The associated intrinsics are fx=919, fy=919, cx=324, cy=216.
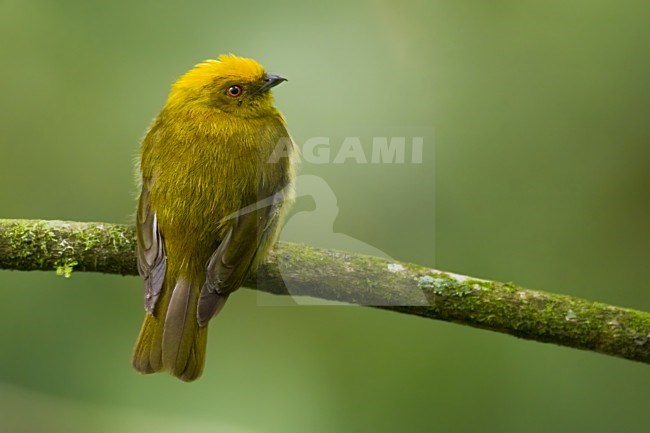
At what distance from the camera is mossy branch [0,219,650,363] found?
3.35 m

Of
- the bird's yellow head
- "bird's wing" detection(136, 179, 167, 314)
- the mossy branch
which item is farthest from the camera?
the bird's yellow head

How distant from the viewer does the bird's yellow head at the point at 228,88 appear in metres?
3.96

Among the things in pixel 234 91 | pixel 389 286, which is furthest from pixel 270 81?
pixel 389 286

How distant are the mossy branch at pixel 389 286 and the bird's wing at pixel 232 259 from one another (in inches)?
5.9

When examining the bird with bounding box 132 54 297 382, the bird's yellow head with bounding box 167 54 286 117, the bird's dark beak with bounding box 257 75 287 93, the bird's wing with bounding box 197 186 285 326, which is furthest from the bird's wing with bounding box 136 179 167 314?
the bird's dark beak with bounding box 257 75 287 93

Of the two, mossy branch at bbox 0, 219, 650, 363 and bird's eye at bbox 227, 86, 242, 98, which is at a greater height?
bird's eye at bbox 227, 86, 242, 98

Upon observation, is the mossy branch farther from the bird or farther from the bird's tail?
the bird's tail

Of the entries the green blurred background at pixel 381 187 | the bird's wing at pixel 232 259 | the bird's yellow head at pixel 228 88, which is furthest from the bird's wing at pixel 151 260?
the bird's yellow head at pixel 228 88

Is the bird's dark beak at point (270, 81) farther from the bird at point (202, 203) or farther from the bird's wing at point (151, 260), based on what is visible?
the bird's wing at point (151, 260)

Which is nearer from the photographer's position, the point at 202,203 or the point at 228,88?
the point at 202,203

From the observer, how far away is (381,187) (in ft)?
14.6

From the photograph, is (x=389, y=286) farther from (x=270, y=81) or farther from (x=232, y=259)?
(x=270, y=81)

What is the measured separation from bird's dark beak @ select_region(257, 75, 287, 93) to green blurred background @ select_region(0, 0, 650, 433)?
13.8 inches

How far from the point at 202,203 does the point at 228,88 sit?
2.20ft
